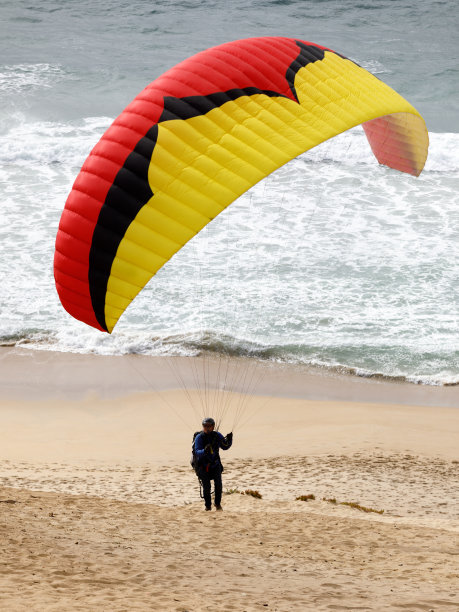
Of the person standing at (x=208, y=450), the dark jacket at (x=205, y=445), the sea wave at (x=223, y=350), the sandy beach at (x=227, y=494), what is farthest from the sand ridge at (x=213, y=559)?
the sea wave at (x=223, y=350)

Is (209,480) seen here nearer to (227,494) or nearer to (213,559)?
(227,494)

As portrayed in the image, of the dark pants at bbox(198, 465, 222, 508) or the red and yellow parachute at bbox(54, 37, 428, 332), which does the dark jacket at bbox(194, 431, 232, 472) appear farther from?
the red and yellow parachute at bbox(54, 37, 428, 332)

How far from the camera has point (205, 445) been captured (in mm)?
7488

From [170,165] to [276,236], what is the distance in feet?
34.6

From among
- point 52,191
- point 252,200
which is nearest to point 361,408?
point 252,200

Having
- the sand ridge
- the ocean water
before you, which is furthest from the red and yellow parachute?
the ocean water

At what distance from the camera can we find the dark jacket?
293 inches

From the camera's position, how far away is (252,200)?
757 inches

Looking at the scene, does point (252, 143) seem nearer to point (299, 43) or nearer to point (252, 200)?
point (299, 43)

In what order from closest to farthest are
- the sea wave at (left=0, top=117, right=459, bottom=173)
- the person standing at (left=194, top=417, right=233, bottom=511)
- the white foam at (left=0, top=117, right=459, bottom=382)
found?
the person standing at (left=194, top=417, right=233, bottom=511), the white foam at (left=0, top=117, right=459, bottom=382), the sea wave at (left=0, top=117, right=459, bottom=173)

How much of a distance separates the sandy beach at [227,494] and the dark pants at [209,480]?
0.72 ft

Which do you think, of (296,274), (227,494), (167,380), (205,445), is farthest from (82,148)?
(205,445)

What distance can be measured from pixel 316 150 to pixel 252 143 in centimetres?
1548

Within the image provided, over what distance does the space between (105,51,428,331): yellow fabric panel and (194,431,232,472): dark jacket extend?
145 cm
